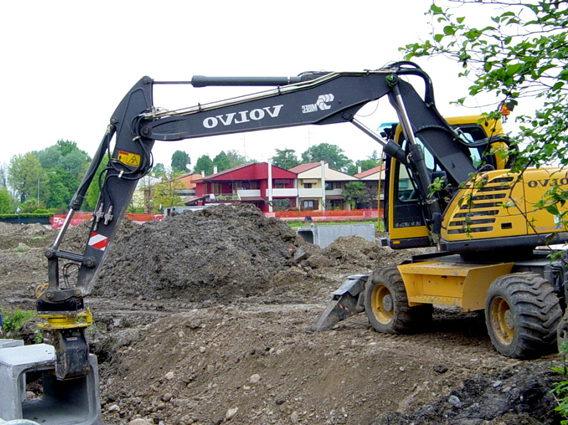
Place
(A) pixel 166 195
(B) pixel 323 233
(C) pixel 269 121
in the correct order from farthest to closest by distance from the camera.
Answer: (A) pixel 166 195 → (B) pixel 323 233 → (C) pixel 269 121

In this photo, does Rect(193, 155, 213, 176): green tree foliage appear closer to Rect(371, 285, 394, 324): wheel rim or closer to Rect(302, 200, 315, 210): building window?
Rect(302, 200, 315, 210): building window

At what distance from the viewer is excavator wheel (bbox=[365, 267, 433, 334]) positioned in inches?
330

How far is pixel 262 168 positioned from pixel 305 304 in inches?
2167

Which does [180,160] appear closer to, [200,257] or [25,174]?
[25,174]

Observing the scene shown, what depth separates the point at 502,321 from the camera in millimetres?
Answer: 6898

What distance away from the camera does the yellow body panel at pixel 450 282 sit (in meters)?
7.28

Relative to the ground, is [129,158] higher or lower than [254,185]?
lower

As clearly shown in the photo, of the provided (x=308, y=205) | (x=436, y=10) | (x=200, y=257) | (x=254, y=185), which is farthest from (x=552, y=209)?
(x=308, y=205)

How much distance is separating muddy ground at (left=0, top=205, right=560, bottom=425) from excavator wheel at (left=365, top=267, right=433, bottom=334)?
17 cm

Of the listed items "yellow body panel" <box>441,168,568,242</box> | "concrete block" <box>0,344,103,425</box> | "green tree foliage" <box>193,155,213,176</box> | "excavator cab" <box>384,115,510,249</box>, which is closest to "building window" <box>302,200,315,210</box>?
"green tree foliage" <box>193,155,213,176</box>

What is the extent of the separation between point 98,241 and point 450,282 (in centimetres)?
412

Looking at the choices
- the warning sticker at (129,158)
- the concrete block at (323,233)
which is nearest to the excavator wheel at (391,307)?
the warning sticker at (129,158)

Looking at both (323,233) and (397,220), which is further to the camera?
(323,233)

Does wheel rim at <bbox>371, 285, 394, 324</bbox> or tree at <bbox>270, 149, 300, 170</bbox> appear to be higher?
tree at <bbox>270, 149, 300, 170</bbox>
